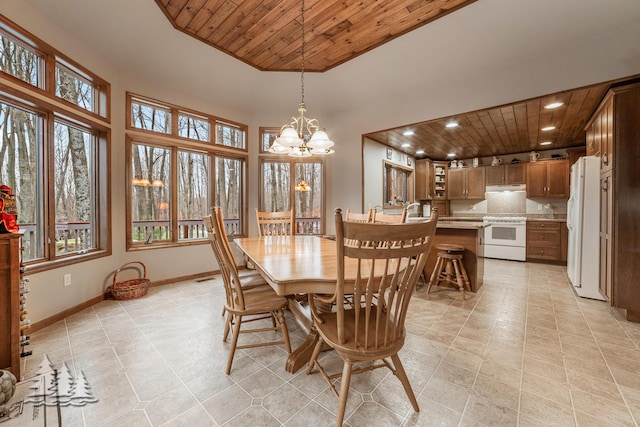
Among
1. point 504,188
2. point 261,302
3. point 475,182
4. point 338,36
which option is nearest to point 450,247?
point 261,302

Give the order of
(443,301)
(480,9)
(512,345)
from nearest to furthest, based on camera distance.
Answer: (512,345), (480,9), (443,301)

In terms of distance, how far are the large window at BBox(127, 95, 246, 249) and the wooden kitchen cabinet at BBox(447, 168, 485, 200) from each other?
5300 mm

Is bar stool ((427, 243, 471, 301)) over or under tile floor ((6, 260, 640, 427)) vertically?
over

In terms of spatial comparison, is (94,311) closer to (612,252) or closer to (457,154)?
(612,252)

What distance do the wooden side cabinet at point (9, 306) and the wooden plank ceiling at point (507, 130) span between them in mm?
4314

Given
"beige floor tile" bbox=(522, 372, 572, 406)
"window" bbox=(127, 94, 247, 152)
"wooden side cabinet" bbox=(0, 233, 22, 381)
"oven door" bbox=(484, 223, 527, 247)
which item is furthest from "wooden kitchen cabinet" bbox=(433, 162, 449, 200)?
"wooden side cabinet" bbox=(0, 233, 22, 381)

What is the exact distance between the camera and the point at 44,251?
2566 millimetres

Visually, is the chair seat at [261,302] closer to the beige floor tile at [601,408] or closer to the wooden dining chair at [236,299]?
the wooden dining chair at [236,299]

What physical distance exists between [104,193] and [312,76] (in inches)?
129

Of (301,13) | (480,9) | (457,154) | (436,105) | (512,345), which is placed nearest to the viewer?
(512,345)

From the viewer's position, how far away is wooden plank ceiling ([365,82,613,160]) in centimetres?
314

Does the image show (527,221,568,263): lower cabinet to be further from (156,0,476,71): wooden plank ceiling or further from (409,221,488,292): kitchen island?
(156,0,476,71): wooden plank ceiling

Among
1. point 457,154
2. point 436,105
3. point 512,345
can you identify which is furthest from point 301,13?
point 457,154

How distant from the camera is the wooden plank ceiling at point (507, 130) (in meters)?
3.14
